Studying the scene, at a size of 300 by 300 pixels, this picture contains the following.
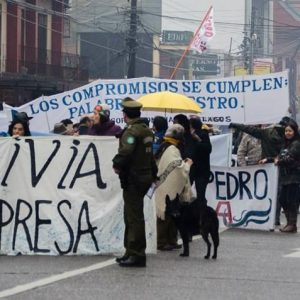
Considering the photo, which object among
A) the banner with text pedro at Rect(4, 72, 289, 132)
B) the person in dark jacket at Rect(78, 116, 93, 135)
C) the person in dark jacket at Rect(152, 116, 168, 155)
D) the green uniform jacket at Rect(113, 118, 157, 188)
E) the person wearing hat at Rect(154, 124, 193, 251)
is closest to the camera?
the green uniform jacket at Rect(113, 118, 157, 188)

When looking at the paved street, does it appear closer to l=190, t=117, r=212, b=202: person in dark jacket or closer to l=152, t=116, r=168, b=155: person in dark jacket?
l=152, t=116, r=168, b=155: person in dark jacket

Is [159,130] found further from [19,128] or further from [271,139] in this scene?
[271,139]

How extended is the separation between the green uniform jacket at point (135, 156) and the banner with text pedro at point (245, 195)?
14.2ft

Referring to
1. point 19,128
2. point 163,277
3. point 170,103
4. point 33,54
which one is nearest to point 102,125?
point 19,128

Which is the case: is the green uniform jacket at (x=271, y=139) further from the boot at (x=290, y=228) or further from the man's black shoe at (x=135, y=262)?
the man's black shoe at (x=135, y=262)

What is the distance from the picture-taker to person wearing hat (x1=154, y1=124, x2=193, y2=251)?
11.3 metres

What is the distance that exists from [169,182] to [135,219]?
4.31ft

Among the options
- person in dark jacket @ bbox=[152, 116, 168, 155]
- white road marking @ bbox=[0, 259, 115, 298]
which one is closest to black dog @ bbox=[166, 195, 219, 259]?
white road marking @ bbox=[0, 259, 115, 298]

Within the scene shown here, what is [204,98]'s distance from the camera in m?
17.8

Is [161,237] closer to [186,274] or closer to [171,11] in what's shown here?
[186,274]

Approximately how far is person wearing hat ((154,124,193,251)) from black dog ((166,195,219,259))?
0.09 meters

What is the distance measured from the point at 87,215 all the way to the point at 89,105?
727 centimetres

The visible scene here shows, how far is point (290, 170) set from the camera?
14.1 metres

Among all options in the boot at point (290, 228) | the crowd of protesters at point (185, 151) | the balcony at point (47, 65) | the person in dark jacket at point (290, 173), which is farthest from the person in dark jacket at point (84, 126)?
the balcony at point (47, 65)
